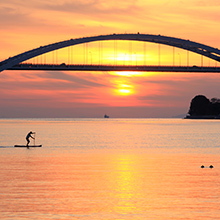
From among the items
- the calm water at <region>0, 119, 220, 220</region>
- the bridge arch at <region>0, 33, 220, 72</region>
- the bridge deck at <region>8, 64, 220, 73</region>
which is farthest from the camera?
the bridge deck at <region>8, 64, 220, 73</region>

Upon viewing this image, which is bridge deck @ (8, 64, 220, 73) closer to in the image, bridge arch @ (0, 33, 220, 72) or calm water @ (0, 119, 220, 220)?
bridge arch @ (0, 33, 220, 72)

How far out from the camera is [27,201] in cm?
1708

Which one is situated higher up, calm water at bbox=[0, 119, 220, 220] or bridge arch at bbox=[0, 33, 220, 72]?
bridge arch at bbox=[0, 33, 220, 72]

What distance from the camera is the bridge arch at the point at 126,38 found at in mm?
110438

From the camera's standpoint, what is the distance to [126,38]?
113 metres

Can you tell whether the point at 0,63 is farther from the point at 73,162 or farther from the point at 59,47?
the point at 73,162

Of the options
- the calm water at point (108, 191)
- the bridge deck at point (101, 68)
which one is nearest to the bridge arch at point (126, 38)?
the bridge deck at point (101, 68)

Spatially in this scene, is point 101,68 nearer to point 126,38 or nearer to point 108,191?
point 126,38

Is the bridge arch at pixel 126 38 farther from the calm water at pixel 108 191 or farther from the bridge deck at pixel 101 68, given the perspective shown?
the calm water at pixel 108 191

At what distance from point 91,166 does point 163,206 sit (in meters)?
12.7

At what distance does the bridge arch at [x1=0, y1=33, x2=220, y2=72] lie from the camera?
110438 mm

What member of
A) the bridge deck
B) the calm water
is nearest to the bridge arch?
the bridge deck

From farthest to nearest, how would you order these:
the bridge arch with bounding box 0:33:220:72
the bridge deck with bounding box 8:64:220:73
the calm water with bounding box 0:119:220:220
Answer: the bridge deck with bounding box 8:64:220:73 → the bridge arch with bounding box 0:33:220:72 → the calm water with bounding box 0:119:220:220

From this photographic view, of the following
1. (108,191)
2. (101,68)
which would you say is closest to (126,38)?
(101,68)
